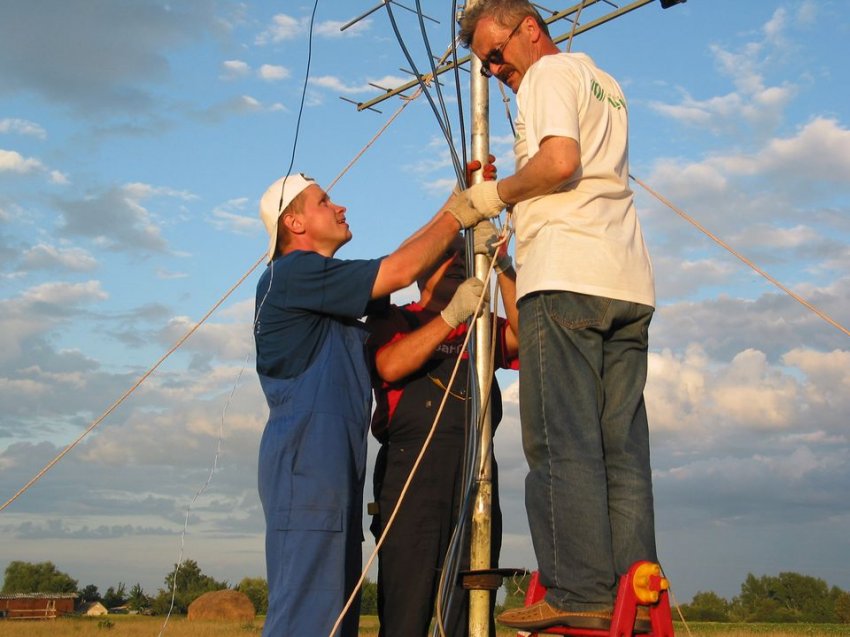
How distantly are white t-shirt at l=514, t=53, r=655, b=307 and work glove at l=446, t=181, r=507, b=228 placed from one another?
21 cm

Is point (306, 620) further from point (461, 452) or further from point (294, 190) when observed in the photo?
point (294, 190)

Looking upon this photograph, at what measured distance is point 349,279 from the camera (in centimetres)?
443

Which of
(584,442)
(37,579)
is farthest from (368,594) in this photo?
(37,579)

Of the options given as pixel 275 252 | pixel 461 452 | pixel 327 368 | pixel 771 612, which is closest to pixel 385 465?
pixel 461 452

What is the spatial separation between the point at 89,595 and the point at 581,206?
28.1 meters

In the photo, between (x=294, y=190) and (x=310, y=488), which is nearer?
(x=310, y=488)

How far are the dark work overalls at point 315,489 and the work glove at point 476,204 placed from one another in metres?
0.83

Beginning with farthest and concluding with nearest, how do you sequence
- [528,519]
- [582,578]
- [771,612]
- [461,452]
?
[771,612] < [461,452] < [528,519] < [582,578]

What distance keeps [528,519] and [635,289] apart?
0.97 m

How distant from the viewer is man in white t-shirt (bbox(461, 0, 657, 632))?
3.37 m

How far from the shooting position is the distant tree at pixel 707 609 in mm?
20562

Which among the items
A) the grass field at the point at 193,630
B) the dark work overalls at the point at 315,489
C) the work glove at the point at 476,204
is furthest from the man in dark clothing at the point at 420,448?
the grass field at the point at 193,630

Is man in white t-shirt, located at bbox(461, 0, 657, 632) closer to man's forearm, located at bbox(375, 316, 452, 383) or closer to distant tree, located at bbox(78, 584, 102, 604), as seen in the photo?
man's forearm, located at bbox(375, 316, 452, 383)

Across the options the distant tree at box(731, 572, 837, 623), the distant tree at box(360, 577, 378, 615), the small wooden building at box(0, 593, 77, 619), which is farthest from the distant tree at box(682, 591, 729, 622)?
the small wooden building at box(0, 593, 77, 619)
